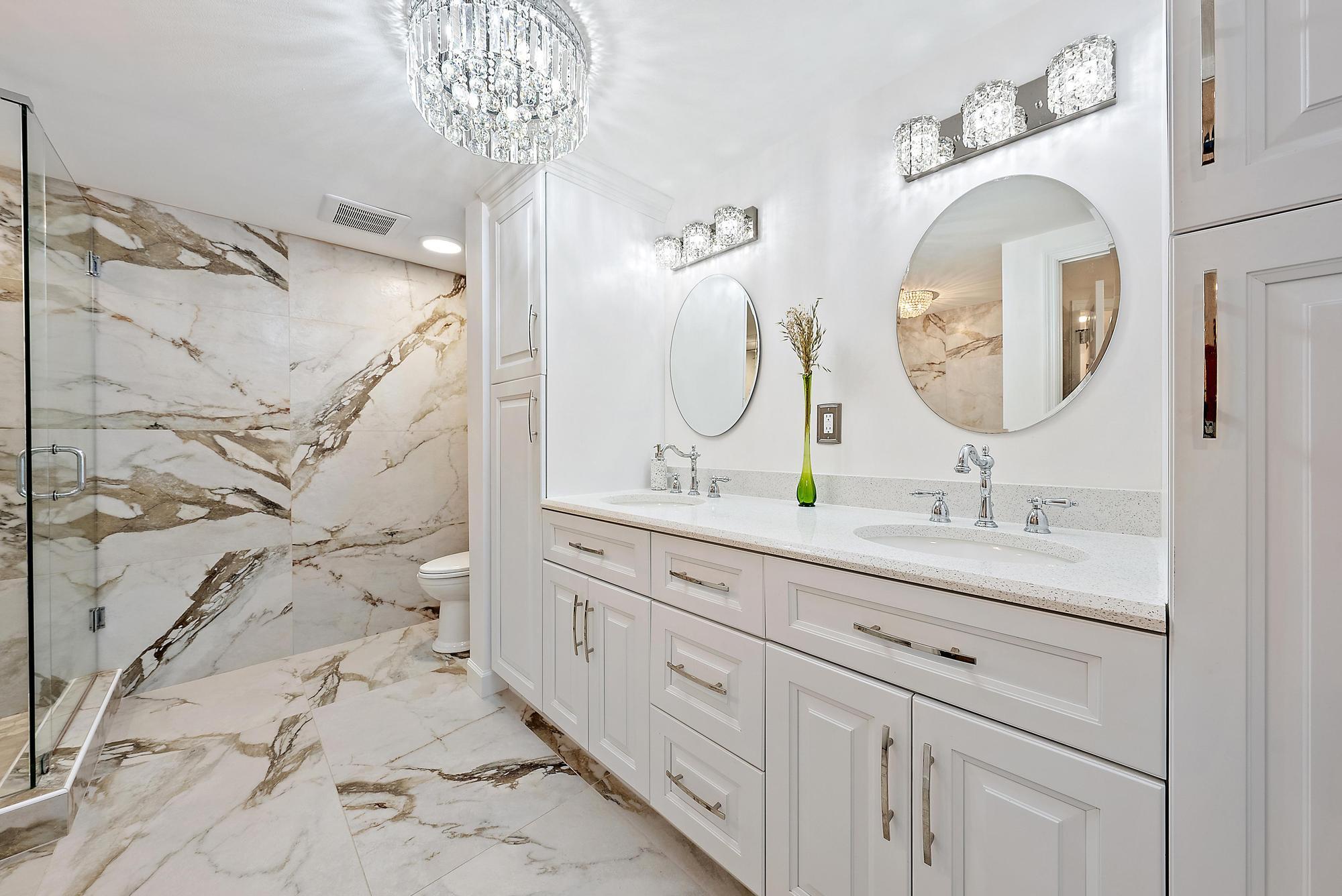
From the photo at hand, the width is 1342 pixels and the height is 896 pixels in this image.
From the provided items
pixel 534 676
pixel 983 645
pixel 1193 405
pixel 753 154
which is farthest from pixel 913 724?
pixel 753 154

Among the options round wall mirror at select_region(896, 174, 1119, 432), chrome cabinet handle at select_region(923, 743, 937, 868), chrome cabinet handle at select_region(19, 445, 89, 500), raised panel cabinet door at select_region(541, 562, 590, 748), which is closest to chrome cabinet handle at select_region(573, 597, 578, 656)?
raised panel cabinet door at select_region(541, 562, 590, 748)

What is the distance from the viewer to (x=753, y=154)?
2.00 meters

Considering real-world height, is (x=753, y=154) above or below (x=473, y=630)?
above

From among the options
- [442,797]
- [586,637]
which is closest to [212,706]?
[442,797]

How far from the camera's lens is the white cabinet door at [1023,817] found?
0.70m

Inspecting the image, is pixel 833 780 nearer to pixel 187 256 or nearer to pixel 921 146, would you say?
pixel 921 146

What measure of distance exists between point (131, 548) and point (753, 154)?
3.17 meters

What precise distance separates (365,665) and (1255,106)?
3355mm

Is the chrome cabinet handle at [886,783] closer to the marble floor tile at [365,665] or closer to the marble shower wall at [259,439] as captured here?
the marble floor tile at [365,665]

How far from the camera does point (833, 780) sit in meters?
1.01

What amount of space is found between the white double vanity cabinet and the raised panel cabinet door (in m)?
0.14

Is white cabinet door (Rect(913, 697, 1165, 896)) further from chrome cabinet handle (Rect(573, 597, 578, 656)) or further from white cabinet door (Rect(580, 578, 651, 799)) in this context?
chrome cabinet handle (Rect(573, 597, 578, 656))

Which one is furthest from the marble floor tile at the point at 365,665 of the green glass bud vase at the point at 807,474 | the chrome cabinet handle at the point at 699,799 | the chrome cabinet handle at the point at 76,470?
the green glass bud vase at the point at 807,474

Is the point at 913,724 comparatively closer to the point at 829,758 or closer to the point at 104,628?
the point at 829,758
